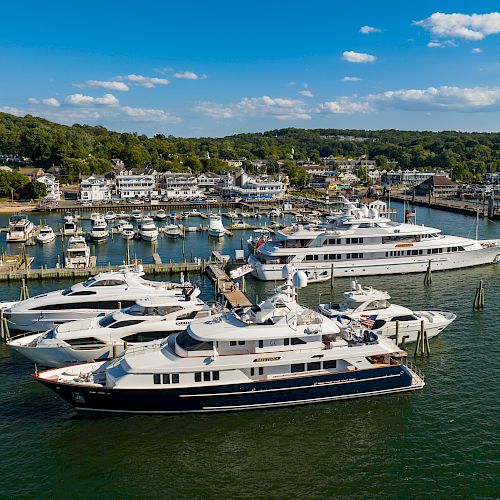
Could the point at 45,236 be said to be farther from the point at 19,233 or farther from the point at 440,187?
the point at 440,187

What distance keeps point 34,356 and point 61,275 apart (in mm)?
22033

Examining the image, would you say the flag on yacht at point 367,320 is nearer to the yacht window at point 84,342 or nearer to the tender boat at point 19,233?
the yacht window at point 84,342

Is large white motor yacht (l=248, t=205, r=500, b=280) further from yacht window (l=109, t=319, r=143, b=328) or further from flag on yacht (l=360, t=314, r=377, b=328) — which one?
yacht window (l=109, t=319, r=143, b=328)

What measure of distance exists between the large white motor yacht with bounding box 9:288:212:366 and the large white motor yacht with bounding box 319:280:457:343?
8.74m

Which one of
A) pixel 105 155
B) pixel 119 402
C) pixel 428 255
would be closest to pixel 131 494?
pixel 119 402

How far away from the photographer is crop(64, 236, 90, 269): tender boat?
2011 inches

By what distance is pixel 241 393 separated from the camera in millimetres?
23047

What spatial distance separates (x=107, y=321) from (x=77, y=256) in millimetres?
27778

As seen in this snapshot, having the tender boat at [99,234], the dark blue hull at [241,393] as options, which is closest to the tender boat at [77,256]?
the tender boat at [99,234]

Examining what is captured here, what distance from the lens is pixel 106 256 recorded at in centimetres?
6047

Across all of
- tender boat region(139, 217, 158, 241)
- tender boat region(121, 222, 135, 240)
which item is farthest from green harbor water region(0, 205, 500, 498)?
tender boat region(121, 222, 135, 240)

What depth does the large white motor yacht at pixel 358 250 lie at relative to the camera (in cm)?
4762

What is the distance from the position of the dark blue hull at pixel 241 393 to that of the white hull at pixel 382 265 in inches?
888

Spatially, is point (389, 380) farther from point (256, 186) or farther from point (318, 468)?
point (256, 186)
